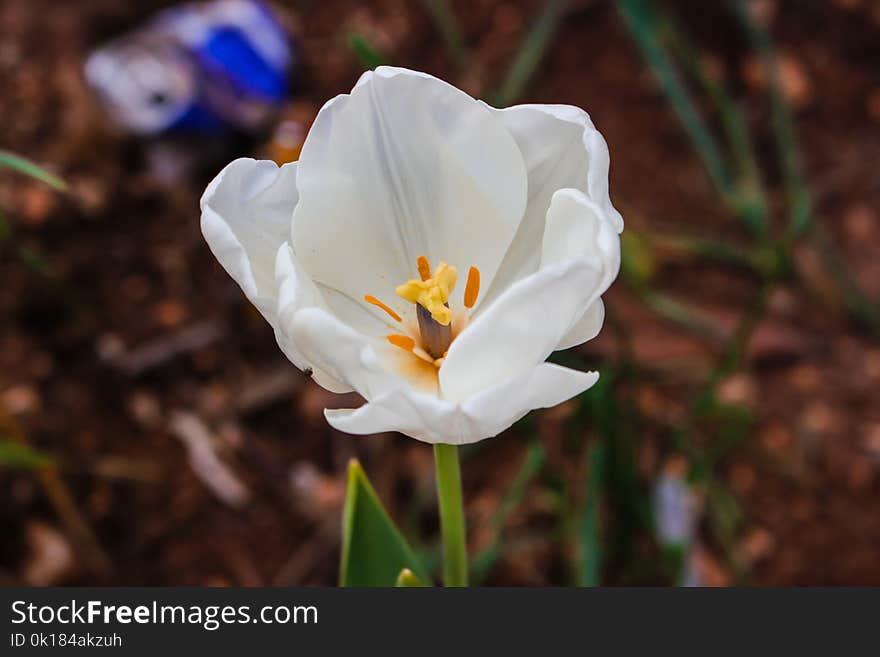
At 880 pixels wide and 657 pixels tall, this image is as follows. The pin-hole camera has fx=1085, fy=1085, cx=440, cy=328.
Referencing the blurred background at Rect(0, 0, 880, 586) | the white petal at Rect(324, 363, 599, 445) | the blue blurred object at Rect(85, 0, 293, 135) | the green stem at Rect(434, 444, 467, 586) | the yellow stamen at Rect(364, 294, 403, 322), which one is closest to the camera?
the white petal at Rect(324, 363, 599, 445)

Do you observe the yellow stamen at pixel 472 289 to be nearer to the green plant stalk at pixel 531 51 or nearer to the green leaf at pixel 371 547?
the green leaf at pixel 371 547

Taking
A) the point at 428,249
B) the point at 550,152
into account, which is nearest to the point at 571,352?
the point at 428,249

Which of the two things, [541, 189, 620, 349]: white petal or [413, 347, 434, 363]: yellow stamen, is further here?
[413, 347, 434, 363]: yellow stamen

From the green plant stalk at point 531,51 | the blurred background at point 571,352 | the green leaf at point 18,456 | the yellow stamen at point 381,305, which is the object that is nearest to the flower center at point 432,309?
the yellow stamen at point 381,305

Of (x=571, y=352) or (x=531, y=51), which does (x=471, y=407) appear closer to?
(x=571, y=352)

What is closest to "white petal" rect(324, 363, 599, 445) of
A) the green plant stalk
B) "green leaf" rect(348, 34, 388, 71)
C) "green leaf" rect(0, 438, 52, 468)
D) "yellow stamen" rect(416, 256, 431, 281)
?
"yellow stamen" rect(416, 256, 431, 281)

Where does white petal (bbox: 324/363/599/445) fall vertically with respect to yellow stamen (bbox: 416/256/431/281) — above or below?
below

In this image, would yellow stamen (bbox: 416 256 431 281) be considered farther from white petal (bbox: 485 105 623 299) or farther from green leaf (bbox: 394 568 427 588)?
green leaf (bbox: 394 568 427 588)
